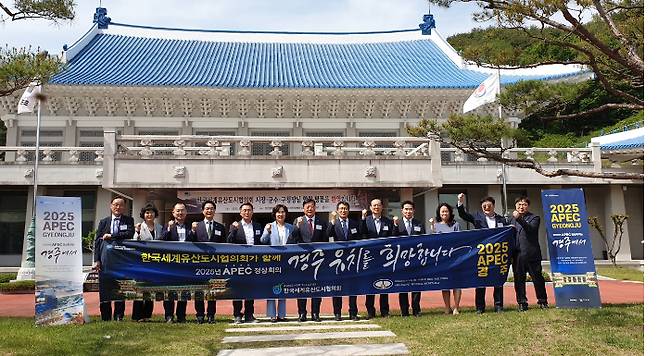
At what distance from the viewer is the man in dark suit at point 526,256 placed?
7.26m

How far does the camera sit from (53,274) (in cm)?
668

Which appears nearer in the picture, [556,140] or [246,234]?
[246,234]

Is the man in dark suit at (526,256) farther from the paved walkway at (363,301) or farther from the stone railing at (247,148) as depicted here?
the stone railing at (247,148)

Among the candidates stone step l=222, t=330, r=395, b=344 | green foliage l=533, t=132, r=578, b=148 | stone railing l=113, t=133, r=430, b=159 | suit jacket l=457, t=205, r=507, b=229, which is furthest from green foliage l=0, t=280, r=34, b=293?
green foliage l=533, t=132, r=578, b=148

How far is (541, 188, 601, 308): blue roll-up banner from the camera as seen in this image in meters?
7.20

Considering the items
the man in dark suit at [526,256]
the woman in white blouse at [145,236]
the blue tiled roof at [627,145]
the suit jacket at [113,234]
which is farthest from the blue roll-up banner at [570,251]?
the blue tiled roof at [627,145]

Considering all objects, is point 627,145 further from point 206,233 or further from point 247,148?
point 206,233

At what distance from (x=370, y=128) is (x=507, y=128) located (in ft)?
41.0

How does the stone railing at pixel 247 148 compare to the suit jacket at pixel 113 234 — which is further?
the stone railing at pixel 247 148

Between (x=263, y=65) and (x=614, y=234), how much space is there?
52.5 ft

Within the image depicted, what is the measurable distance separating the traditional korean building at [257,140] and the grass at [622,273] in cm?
161

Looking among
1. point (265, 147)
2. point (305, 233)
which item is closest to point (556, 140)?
point (265, 147)

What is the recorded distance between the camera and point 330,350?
5059 millimetres

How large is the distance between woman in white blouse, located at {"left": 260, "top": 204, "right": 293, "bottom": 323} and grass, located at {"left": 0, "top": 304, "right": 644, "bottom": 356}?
757 millimetres
